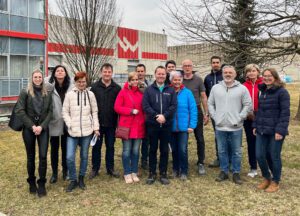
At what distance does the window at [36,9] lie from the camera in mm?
20156

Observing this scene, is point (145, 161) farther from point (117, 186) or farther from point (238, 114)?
point (238, 114)

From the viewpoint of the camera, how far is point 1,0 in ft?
60.6

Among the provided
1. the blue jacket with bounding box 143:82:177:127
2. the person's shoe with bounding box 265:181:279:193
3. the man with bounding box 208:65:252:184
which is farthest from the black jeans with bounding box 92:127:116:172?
the person's shoe with bounding box 265:181:279:193

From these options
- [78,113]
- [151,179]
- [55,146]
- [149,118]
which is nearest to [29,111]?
[78,113]

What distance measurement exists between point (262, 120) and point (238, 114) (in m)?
0.45

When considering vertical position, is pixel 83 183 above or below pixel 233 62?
below

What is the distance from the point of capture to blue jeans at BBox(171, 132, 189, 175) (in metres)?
5.53

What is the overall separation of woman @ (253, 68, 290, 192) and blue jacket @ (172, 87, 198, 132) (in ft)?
3.18

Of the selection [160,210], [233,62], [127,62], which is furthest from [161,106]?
[127,62]

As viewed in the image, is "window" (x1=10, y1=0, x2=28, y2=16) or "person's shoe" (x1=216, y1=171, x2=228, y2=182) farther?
"window" (x1=10, y1=0, x2=28, y2=16)

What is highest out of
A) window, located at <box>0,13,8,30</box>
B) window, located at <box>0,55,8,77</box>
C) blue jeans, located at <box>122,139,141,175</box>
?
window, located at <box>0,13,8,30</box>

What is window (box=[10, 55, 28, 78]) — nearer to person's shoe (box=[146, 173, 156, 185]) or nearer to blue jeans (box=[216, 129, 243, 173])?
person's shoe (box=[146, 173, 156, 185])

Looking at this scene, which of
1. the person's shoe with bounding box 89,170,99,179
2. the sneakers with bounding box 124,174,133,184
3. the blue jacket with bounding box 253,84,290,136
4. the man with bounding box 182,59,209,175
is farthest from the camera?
the man with bounding box 182,59,209,175

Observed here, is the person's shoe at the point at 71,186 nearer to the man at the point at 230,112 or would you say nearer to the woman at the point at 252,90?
the man at the point at 230,112
